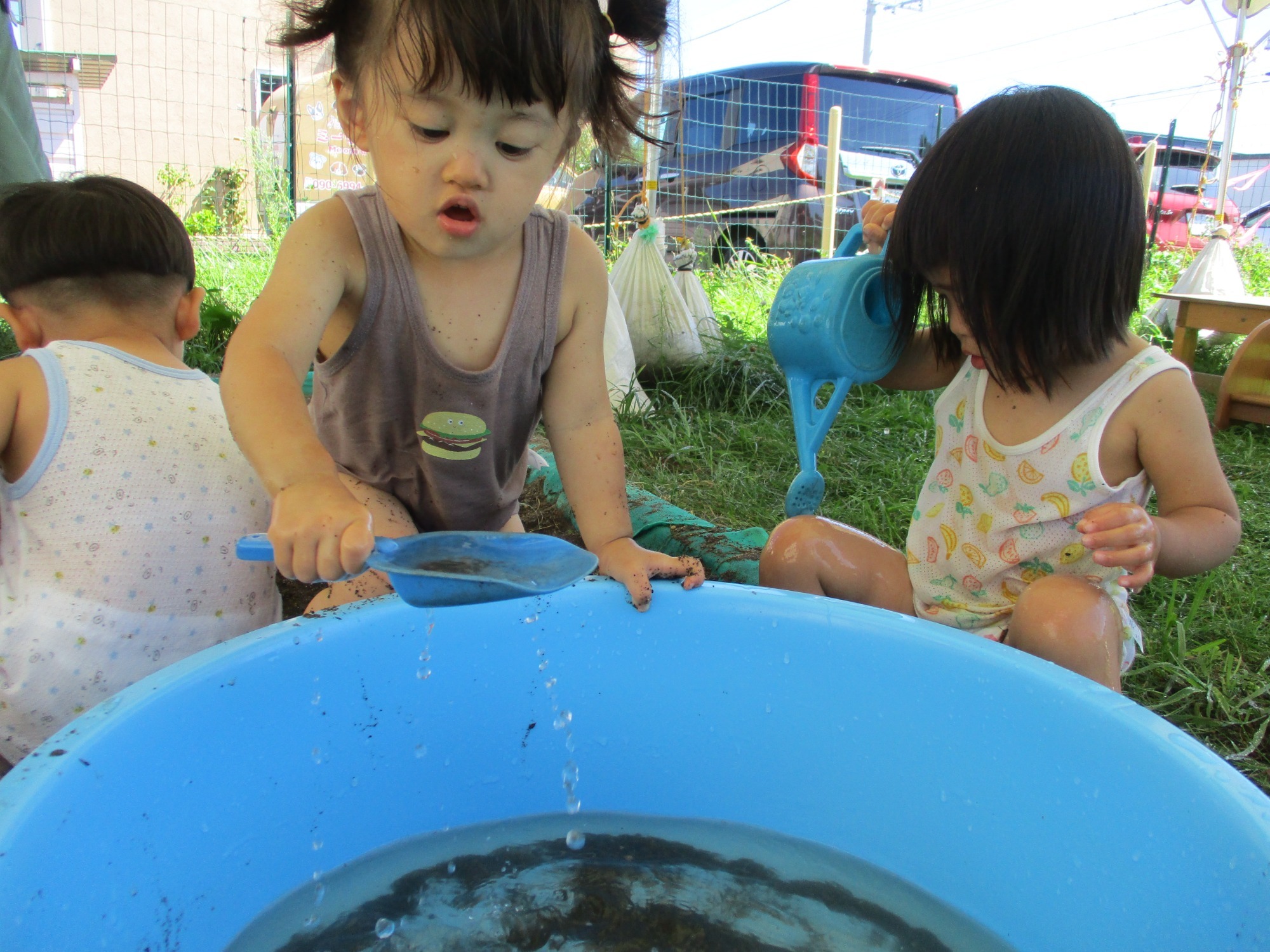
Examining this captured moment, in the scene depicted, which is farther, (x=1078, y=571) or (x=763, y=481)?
(x=763, y=481)

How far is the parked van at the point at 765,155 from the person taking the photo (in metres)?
5.08

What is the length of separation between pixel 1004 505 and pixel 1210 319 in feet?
10.3

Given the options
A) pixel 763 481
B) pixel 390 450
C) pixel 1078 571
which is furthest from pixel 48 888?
pixel 763 481

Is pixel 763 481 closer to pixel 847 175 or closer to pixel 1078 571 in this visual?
pixel 1078 571

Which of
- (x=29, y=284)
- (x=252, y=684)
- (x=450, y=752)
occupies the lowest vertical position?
(x=450, y=752)

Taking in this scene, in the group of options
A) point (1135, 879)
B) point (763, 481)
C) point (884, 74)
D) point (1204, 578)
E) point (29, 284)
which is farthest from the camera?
point (884, 74)

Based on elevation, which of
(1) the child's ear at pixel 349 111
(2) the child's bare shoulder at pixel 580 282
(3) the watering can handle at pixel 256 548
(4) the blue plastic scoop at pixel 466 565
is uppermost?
(1) the child's ear at pixel 349 111

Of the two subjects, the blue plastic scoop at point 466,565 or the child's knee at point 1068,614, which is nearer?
the blue plastic scoop at point 466,565

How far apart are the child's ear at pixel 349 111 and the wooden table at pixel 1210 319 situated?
3314 mm

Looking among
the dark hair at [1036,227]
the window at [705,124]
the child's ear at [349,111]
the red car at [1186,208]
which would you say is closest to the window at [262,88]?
the window at [705,124]

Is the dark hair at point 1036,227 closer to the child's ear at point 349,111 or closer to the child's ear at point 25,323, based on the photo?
the child's ear at point 349,111

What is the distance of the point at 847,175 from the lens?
556 centimetres

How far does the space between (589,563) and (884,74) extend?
550cm

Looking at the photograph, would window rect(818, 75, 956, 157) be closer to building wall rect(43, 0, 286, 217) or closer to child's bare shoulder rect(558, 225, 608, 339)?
building wall rect(43, 0, 286, 217)
